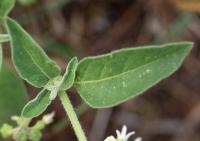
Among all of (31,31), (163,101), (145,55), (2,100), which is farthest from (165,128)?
(145,55)

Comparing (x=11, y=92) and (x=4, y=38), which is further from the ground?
(x=11, y=92)

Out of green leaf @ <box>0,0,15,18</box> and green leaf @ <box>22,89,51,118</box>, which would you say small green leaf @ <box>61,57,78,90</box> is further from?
green leaf @ <box>0,0,15,18</box>

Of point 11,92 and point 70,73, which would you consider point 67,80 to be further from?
point 11,92

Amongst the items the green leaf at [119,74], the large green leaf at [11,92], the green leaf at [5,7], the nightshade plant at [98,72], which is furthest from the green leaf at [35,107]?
the large green leaf at [11,92]

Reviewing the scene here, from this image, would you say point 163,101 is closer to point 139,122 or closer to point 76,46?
point 139,122

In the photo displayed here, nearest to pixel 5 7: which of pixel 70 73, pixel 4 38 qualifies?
pixel 4 38

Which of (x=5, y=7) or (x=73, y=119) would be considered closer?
(x=73, y=119)

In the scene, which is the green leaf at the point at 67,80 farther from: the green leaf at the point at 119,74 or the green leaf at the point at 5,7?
the green leaf at the point at 5,7
